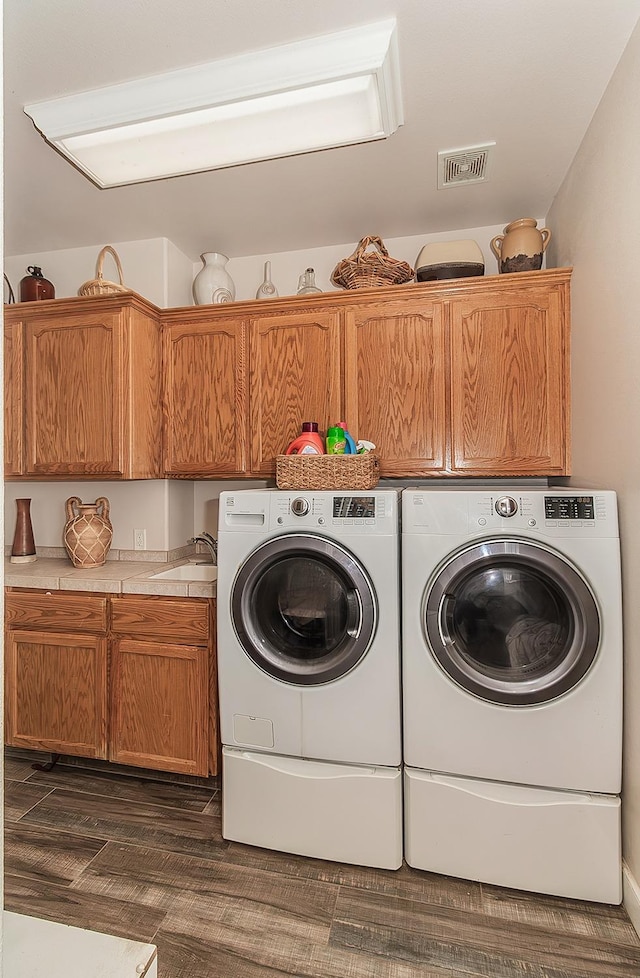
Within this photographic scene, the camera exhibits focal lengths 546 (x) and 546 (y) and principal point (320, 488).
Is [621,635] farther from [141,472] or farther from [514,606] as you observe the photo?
[141,472]

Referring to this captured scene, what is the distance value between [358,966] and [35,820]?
139 cm

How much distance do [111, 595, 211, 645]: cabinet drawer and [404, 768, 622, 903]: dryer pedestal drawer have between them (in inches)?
39.3

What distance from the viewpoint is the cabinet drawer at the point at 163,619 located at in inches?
90.3

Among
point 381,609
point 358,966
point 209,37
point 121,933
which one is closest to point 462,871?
point 358,966

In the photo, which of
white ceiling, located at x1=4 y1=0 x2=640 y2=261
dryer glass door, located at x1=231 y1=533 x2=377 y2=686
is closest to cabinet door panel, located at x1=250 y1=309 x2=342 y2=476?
white ceiling, located at x1=4 y1=0 x2=640 y2=261

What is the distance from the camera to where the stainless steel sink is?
260cm

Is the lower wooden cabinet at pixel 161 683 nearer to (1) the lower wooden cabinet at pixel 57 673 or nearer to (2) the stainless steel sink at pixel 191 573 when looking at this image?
(1) the lower wooden cabinet at pixel 57 673

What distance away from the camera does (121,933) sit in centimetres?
161

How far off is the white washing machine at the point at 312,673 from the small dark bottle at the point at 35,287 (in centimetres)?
176

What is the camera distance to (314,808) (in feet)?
6.23

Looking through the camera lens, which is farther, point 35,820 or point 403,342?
point 403,342

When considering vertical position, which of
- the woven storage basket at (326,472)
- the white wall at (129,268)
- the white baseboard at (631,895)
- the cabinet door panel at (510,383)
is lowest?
the white baseboard at (631,895)

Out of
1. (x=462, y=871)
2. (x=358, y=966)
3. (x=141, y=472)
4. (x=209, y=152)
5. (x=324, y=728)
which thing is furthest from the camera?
(x=141, y=472)

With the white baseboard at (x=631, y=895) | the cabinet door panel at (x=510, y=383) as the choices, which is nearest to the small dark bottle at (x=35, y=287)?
the cabinet door panel at (x=510, y=383)
